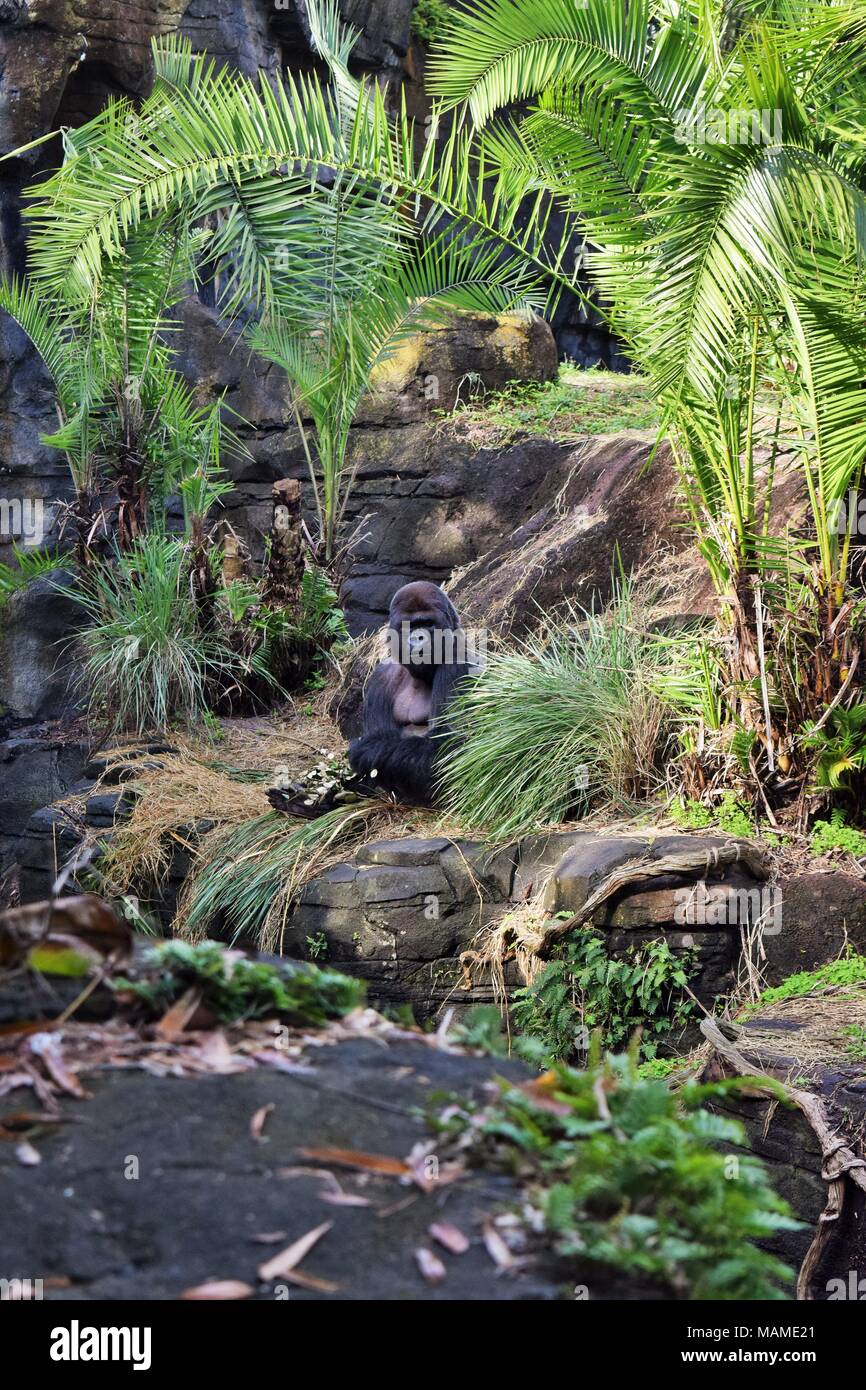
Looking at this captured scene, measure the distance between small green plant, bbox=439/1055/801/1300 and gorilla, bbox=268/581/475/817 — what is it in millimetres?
5218

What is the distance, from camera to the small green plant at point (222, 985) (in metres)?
2.51

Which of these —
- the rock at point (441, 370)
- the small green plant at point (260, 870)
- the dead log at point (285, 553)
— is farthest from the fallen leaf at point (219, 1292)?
the rock at point (441, 370)

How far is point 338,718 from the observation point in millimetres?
9789

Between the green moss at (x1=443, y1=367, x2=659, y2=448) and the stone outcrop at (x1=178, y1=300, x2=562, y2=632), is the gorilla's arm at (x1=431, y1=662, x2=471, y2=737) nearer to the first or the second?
the stone outcrop at (x1=178, y1=300, x2=562, y2=632)

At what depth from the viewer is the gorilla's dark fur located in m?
7.61

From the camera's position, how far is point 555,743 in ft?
23.2

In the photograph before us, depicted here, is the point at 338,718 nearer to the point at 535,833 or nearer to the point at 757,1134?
the point at 535,833

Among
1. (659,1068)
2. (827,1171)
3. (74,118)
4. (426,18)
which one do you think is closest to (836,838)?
(659,1068)

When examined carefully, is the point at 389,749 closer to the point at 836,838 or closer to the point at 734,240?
the point at 836,838

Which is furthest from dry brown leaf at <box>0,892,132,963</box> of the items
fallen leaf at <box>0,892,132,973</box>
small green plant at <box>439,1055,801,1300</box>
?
small green plant at <box>439,1055,801,1300</box>

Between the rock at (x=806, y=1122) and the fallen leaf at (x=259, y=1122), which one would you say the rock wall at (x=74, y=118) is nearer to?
the rock at (x=806, y=1122)

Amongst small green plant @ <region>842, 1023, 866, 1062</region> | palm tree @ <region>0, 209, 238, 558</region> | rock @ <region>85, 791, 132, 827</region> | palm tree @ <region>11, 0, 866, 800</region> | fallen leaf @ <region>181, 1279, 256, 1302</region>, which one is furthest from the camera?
palm tree @ <region>0, 209, 238, 558</region>
